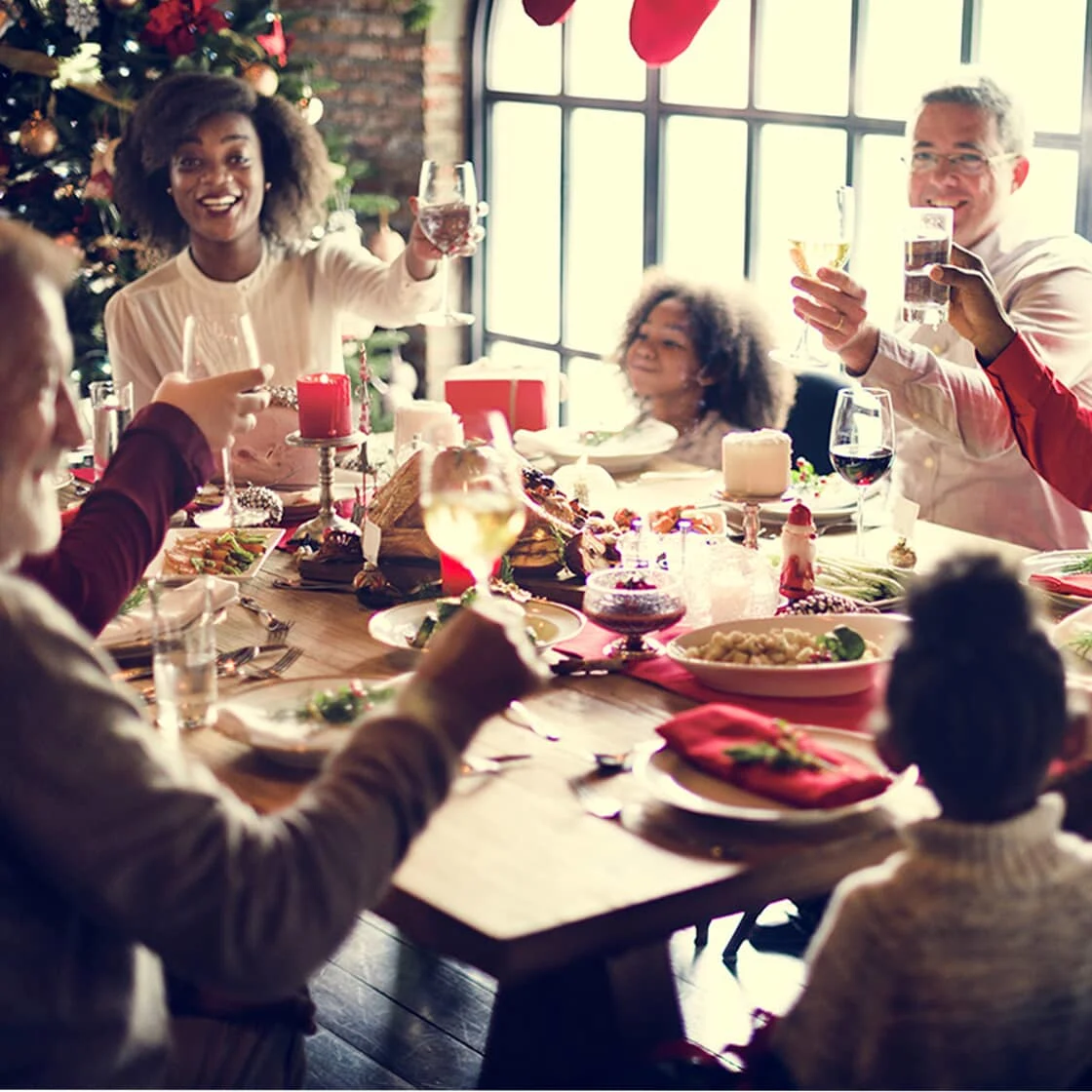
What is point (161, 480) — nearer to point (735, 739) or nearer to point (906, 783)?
point (735, 739)

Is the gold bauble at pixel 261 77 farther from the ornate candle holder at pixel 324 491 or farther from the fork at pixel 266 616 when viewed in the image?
the fork at pixel 266 616

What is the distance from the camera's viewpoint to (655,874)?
136cm

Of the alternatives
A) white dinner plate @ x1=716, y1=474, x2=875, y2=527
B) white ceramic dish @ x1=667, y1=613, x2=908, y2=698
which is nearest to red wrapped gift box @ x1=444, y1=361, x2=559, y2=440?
white dinner plate @ x1=716, y1=474, x2=875, y2=527

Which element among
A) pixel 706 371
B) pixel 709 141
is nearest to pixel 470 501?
pixel 706 371

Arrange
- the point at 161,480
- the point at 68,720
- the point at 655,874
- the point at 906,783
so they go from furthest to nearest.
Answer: the point at 161,480 → the point at 906,783 → the point at 655,874 → the point at 68,720

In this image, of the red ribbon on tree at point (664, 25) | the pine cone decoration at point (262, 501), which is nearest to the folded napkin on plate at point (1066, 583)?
the pine cone decoration at point (262, 501)

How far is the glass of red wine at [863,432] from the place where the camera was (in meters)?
2.22

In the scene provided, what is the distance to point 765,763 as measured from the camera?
1477mm

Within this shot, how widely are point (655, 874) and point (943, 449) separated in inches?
83.3

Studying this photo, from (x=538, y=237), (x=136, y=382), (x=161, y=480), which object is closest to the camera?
(x=161, y=480)

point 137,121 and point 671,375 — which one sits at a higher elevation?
point 137,121

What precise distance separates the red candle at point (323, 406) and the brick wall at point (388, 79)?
3420 mm

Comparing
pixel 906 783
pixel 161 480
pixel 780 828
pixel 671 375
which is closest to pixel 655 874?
pixel 780 828

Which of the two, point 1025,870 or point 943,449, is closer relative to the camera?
point 1025,870
